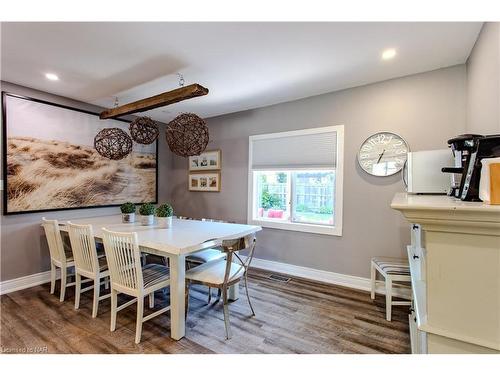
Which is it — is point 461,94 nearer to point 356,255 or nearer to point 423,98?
point 423,98

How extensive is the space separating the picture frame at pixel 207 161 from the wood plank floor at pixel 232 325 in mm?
2132

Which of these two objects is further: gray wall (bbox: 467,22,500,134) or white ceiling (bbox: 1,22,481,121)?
white ceiling (bbox: 1,22,481,121)

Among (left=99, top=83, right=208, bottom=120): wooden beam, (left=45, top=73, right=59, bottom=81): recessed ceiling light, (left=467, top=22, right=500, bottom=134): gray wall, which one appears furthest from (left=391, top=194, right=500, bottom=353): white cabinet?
(left=45, top=73, right=59, bottom=81): recessed ceiling light

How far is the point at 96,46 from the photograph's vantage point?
83.8 inches

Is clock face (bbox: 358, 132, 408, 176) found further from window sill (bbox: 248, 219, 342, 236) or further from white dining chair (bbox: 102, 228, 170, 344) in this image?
white dining chair (bbox: 102, 228, 170, 344)

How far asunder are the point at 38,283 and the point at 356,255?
4040mm

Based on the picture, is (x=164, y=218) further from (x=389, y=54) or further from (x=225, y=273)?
(x=389, y=54)

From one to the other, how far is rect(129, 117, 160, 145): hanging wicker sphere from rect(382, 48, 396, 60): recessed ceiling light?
8.04 ft

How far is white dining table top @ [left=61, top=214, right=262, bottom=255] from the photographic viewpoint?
6.86 ft

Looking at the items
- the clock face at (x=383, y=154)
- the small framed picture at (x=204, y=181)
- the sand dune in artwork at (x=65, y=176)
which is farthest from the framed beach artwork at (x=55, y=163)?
the clock face at (x=383, y=154)

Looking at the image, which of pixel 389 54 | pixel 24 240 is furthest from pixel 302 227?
pixel 24 240

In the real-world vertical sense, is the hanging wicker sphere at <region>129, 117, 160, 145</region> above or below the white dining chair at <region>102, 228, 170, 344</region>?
above

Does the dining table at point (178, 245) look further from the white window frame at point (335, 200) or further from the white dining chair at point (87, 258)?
the white window frame at point (335, 200)

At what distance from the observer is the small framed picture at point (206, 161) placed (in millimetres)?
4297
